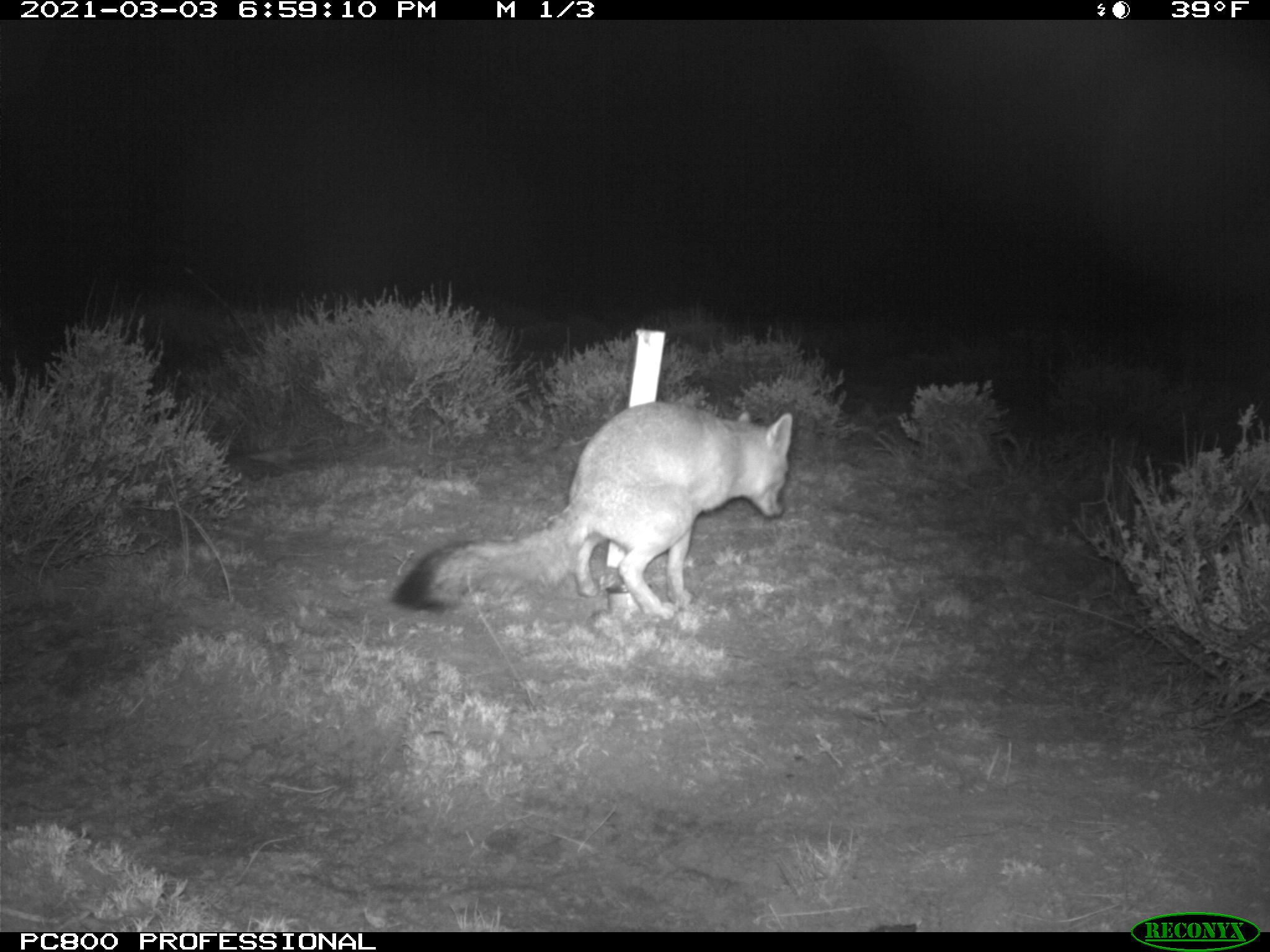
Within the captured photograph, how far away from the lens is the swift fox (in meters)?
6.79

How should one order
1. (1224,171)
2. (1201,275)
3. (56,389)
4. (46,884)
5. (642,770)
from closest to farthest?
(46,884), (642,770), (56,389), (1201,275), (1224,171)

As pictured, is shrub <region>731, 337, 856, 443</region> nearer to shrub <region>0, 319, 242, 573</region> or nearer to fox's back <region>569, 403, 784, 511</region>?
fox's back <region>569, 403, 784, 511</region>

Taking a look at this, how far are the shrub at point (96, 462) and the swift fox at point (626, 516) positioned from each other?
2.37 metres

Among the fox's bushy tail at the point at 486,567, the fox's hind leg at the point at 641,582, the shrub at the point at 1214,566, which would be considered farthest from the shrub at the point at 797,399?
the shrub at the point at 1214,566

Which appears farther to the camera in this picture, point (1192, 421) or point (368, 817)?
point (1192, 421)

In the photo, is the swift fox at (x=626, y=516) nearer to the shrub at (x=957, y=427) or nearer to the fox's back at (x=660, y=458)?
the fox's back at (x=660, y=458)

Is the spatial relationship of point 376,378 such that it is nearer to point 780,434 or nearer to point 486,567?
point 486,567

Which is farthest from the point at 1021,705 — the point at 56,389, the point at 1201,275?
the point at 1201,275

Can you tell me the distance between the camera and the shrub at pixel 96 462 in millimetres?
6891

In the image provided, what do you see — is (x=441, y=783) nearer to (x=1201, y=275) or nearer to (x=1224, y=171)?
(x=1201, y=275)

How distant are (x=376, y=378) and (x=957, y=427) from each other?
20.6ft

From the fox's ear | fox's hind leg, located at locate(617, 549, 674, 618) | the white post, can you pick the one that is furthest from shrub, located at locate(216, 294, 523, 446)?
fox's hind leg, located at locate(617, 549, 674, 618)

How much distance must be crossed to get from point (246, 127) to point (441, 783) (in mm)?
48089

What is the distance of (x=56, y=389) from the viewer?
813 centimetres
